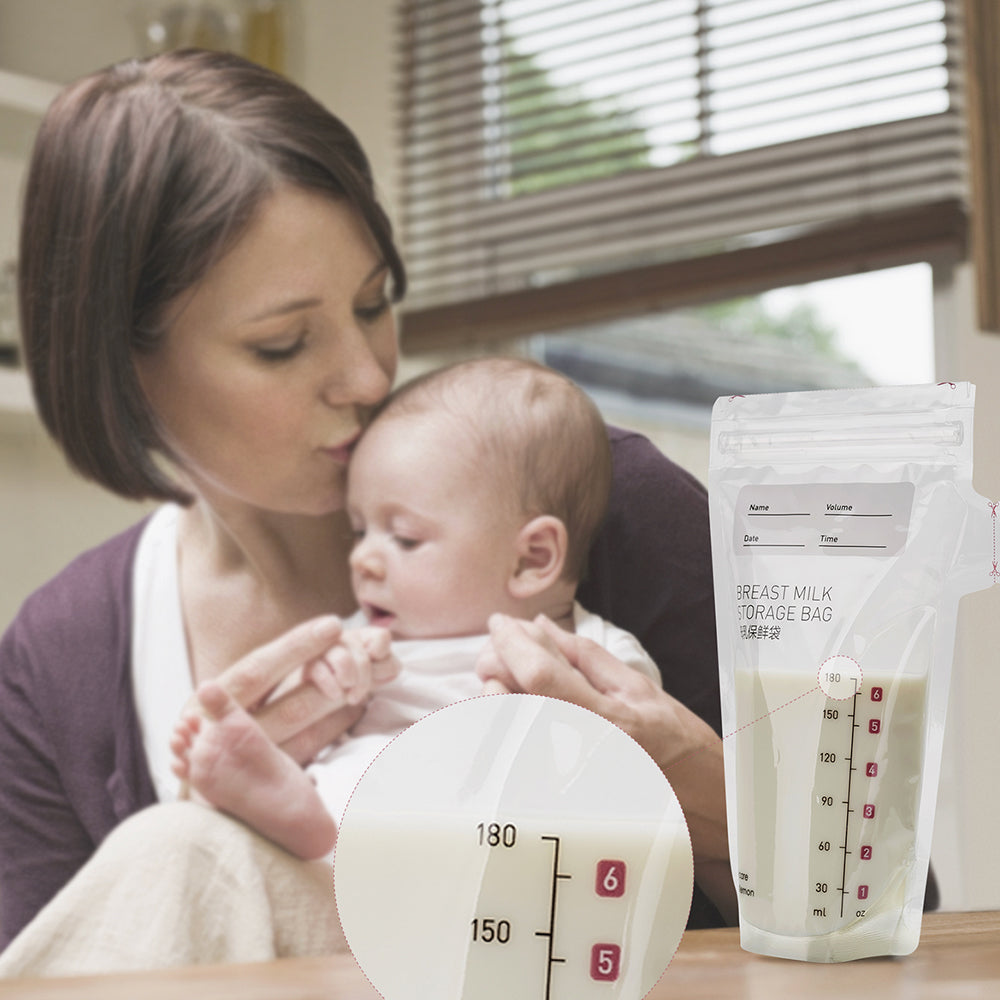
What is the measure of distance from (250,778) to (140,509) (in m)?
0.25

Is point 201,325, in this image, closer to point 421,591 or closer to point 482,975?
point 421,591

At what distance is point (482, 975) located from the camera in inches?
14.1

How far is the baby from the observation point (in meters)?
0.67

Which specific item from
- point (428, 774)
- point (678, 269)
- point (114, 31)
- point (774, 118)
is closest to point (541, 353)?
point (678, 269)

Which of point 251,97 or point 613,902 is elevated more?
point 251,97

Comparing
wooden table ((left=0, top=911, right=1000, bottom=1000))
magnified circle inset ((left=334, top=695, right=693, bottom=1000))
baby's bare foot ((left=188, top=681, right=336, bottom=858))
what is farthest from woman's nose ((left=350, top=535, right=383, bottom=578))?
magnified circle inset ((left=334, top=695, right=693, bottom=1000))

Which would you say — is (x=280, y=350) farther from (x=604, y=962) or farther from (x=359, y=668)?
(x=604, y=962)

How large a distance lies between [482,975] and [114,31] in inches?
34.2

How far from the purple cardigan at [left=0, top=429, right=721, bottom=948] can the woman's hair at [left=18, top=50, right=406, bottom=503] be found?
0.10 metres

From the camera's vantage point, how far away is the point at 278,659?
712 millimetres

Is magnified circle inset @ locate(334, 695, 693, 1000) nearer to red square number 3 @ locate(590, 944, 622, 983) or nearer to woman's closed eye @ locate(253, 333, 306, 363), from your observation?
red square number 3 @ locate(590, 944, 622, 983)

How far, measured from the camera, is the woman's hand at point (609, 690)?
59 cm

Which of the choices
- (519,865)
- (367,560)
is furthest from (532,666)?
(519,865)

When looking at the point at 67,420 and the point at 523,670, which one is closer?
the point at 523,670
